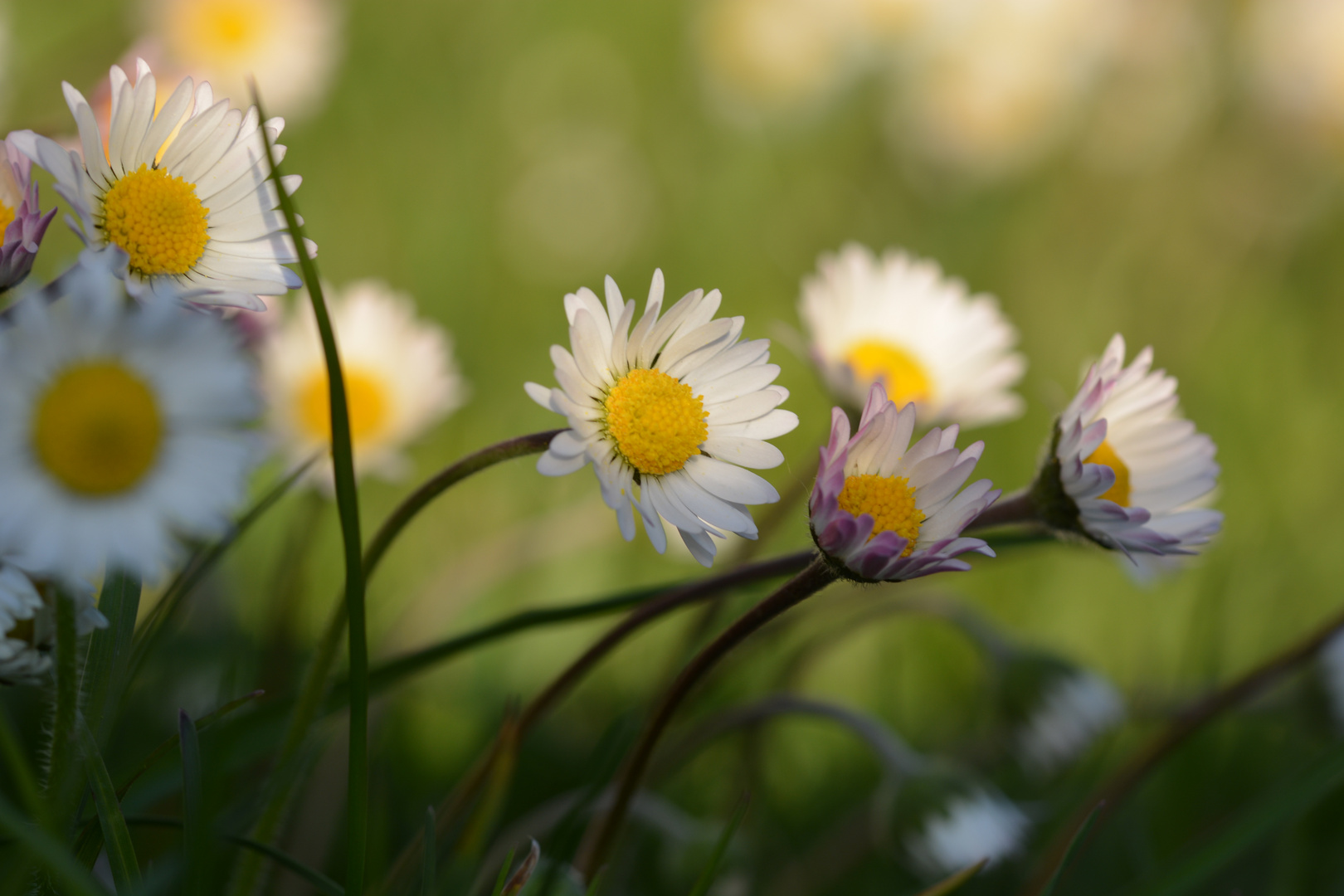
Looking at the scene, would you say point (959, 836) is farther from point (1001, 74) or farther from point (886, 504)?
point (1001, 74)

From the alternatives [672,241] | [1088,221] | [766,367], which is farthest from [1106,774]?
[1088,221]

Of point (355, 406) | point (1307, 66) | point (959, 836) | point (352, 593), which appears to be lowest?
point (959, 836)

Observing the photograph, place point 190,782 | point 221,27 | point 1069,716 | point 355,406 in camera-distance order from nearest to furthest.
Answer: point 190,782 < point 1069,716 < point 355,406 < point 221,27

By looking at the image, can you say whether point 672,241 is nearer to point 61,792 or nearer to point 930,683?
point 930,683

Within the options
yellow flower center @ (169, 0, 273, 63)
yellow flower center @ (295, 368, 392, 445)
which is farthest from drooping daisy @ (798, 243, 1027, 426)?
yellow flower center @ (169, 0, 273, 63)

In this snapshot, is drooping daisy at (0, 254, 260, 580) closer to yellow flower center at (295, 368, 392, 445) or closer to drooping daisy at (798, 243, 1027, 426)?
drooping daisy at (798, 243, 1027, 426)

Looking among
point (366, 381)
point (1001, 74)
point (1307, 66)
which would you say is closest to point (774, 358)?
point (1001, 74)
